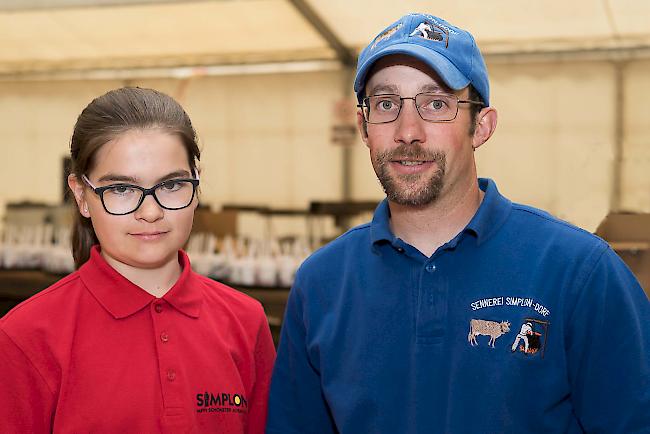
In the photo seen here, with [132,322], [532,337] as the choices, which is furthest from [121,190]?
[532,337]

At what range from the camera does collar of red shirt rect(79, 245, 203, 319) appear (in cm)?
137

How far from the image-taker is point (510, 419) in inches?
47.5

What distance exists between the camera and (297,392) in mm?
1445

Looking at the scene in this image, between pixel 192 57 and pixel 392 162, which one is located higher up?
pixel 192 57

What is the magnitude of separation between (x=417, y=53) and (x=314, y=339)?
52 cm

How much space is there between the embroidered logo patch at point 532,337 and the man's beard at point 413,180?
0.86 feet

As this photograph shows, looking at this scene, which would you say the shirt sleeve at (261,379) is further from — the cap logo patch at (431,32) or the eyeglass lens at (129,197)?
the cap logo patch at (431,32)

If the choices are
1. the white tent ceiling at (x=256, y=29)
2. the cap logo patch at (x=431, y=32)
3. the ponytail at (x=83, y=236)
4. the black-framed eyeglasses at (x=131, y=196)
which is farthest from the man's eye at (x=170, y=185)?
the white tent ceiling at (x=256, y=29)

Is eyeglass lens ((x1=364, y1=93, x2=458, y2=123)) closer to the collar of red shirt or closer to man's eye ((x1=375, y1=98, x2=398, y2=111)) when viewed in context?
man's eye ((x1=375, y1=98, x2=398, y2=111))

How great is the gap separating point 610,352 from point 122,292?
2.69 ft

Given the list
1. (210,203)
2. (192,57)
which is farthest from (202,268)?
(192,57)

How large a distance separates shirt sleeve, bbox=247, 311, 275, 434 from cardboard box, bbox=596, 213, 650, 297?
1048 millimetres

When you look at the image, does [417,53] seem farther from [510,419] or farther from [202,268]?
[202,268]

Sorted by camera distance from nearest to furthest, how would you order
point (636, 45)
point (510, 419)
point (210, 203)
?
1. point (510, 419)
2. point (636, 45)
3. point (210, 203)
